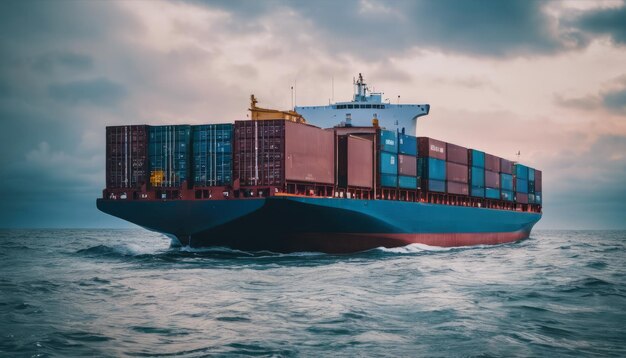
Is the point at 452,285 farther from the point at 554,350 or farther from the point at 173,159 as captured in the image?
the point at 173,159

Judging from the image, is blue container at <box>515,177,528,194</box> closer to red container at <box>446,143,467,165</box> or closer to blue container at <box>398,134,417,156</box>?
red container at <box>446,143,467,165</box>

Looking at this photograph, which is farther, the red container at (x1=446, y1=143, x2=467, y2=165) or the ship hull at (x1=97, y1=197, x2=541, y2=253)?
the red container at (x1=446, y1=143, x2=467, y2=165)

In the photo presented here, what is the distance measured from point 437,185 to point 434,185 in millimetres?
624

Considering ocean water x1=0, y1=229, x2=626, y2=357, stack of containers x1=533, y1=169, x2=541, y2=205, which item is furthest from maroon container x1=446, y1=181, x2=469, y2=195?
stack of containers x1=533, y1=169, x2=541, y2=205

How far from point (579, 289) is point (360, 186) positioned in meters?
18.2

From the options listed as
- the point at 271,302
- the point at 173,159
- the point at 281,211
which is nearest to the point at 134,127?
the point at 173,159

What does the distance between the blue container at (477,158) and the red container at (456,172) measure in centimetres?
142

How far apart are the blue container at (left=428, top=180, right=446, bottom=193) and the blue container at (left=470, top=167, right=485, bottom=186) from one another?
5.75 metres

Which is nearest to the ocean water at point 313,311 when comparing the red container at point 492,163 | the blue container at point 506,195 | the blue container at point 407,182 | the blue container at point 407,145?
the blue container at point 407,182

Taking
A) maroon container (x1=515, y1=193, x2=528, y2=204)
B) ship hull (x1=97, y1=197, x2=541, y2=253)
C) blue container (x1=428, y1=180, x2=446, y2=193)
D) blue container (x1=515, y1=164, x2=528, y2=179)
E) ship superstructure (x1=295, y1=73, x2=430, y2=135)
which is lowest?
ship hull (x1=97, y1=197, x2=541, y2=253)

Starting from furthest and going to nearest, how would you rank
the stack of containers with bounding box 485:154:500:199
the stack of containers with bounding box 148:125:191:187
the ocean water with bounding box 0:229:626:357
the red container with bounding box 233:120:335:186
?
the stack of containers with bounding box 485:154:500:199 < the stack of containers with bounding box 148:125:191:187 < the red container with bounding box 233:120:335:186 < the ocean water with bounding box 0:229:626:357

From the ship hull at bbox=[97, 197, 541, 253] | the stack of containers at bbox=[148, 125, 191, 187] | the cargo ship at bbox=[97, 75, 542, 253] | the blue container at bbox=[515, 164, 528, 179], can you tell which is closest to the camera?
the ship hull at bbox=[97, 197, 541, 253]

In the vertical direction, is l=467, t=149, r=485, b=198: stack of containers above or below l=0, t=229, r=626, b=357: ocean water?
above

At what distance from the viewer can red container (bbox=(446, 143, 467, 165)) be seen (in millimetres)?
48375
